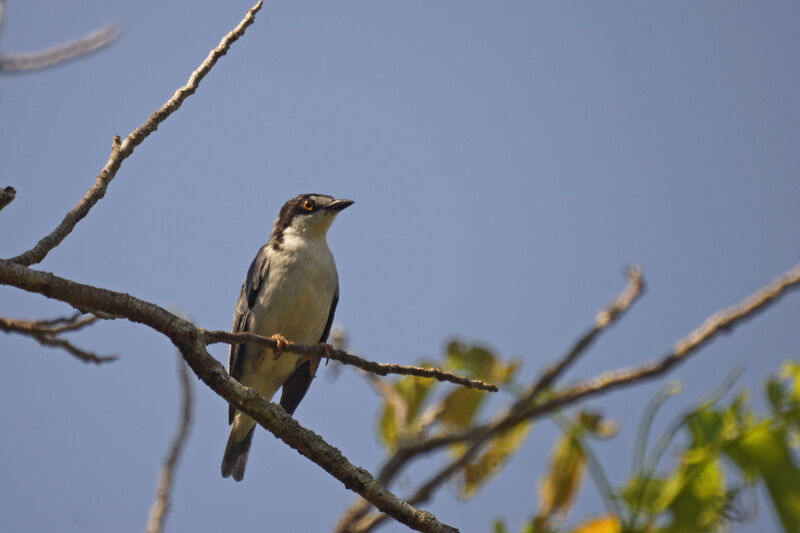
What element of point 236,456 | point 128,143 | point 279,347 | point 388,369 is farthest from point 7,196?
point 236,456

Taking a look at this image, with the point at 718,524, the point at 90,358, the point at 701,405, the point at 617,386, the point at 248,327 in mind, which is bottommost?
the point at 718,524

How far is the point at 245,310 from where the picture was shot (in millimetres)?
8055

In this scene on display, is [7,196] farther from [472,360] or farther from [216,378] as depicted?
[472,360]

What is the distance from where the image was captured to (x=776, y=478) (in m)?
1.86

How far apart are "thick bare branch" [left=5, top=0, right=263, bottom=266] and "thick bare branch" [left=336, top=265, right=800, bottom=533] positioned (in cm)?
184

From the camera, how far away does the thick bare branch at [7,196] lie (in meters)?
3.00

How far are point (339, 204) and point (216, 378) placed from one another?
5.48m

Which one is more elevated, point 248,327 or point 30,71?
point 248,327

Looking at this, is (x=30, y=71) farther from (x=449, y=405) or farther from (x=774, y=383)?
(x=774, y=383)

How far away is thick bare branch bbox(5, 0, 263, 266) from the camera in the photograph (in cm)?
349

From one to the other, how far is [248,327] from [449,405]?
3.74 metres

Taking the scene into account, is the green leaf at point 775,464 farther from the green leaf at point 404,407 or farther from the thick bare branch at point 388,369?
the green leaf at point 404,407

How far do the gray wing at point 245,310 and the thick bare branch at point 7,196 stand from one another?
484 centimetres

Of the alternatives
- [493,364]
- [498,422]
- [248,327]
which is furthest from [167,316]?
[248,327]
